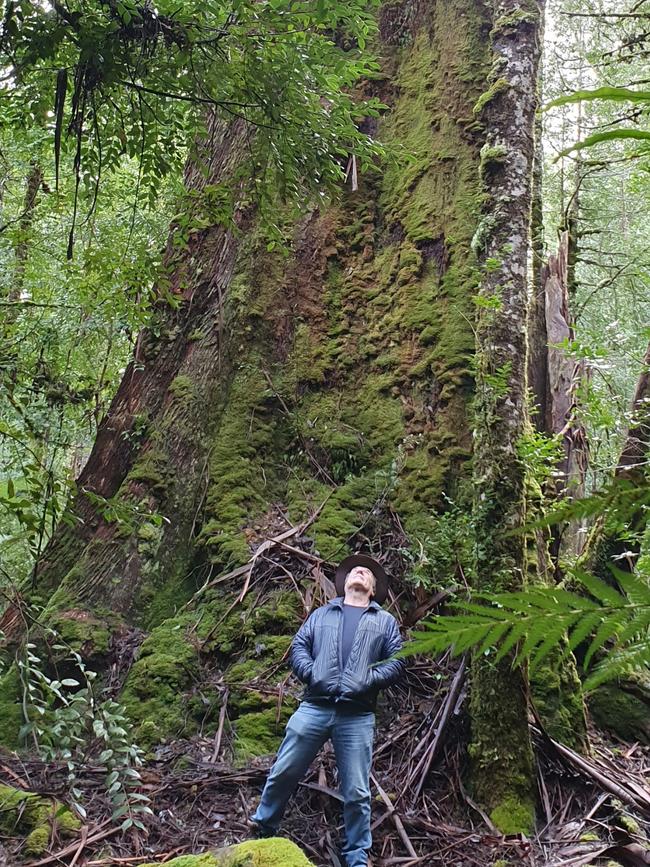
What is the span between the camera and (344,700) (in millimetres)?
4219

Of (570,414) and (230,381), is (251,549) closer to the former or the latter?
(230,381)

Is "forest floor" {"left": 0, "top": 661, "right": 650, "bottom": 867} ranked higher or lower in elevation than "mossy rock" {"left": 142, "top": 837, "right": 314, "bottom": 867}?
lower

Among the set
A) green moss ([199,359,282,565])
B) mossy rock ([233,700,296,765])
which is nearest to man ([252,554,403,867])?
mossy rock ([233,700,296,765])

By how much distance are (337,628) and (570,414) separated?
13.3 ft

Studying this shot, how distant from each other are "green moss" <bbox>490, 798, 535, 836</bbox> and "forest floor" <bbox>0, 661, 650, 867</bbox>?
0.06 metres

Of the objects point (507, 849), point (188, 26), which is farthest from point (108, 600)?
point (188, 26)

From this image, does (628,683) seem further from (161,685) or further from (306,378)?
(306,378)

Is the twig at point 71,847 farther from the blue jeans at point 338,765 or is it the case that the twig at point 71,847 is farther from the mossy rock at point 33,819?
the blue jeans at point 338,765

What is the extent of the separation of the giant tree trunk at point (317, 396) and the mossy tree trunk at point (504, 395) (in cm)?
2

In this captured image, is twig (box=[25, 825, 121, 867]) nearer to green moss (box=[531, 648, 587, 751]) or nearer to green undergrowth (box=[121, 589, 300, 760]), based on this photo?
green undergrowth (box=[121, 589, 300, 760])

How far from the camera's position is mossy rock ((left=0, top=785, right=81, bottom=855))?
11.9 feet

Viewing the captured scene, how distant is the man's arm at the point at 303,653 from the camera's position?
441cm

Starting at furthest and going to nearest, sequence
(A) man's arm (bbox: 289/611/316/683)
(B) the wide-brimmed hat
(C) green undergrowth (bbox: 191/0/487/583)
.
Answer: (C) green undergrowth (bbox: 191/0/487/583)
(B) the wide-brimmed hat
(A) man's arm (bbox: 289/611/316/683)

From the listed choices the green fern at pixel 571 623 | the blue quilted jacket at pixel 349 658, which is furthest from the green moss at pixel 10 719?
the green fern at pixel 571 623
